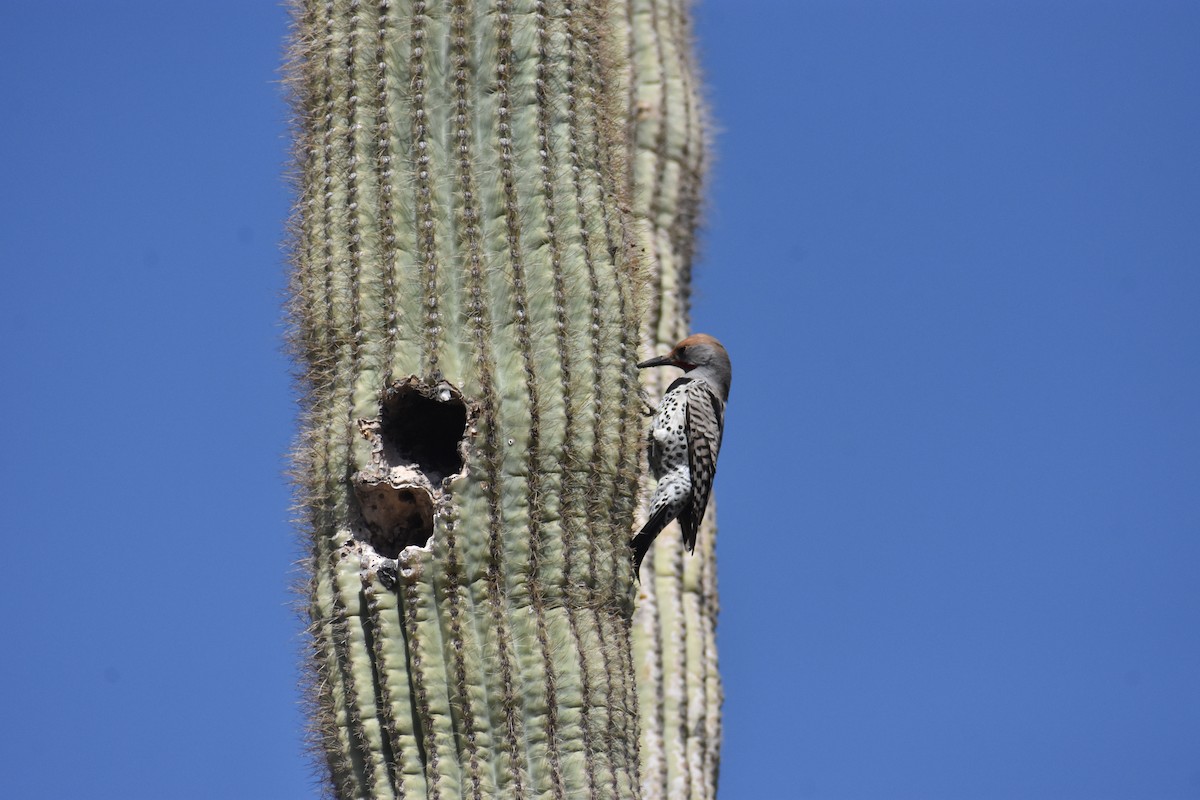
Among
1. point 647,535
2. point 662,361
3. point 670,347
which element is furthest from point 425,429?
point 670,347

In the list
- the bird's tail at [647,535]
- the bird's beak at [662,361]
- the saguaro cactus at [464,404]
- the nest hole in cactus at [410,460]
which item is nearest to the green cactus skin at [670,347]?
the bird's beak at [662,361]

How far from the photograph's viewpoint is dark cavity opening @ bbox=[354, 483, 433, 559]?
4.69 m

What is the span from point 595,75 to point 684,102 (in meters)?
1.98

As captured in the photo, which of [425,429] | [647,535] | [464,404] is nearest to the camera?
[464,404]

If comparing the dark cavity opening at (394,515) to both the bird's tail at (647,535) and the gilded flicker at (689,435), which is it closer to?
the bird's tail at (647,535)

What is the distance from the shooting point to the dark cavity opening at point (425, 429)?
471 cm

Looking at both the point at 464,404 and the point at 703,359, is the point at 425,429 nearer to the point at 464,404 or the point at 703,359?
the point at 464,404

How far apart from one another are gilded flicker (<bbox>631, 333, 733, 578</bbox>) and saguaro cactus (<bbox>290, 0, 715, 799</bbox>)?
87 centimetres

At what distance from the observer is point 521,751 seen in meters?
4.49

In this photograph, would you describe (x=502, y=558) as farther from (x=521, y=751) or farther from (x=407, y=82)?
(x=407, y=82)

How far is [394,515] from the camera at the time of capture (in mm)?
4742

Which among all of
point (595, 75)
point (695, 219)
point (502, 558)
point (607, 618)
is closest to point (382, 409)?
point (502, 558)

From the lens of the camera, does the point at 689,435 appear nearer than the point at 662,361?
Yes

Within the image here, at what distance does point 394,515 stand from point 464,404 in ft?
1.21
